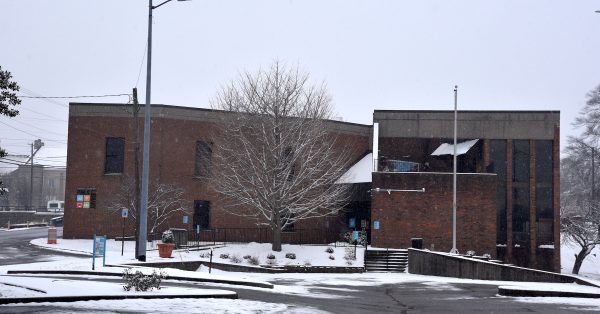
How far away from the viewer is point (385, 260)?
131ft

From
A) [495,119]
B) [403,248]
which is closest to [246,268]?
[403,248]

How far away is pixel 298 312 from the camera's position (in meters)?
14.7

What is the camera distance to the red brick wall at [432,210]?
42406 millimetres

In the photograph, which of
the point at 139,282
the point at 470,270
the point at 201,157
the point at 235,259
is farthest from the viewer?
the point at 201,157

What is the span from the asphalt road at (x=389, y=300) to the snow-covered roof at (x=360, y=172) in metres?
20.3

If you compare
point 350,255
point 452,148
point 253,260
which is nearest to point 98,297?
point 253,260

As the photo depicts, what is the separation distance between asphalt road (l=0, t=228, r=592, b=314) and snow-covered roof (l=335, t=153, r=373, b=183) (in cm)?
2029

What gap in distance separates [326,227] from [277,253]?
1116cm

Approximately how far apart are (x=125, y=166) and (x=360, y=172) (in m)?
16.0

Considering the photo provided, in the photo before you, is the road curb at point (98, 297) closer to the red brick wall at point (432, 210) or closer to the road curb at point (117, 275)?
the road curb at point (117, 275)

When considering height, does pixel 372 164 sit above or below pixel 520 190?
above

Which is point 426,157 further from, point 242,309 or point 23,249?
point 242,309

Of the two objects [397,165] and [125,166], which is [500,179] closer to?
[397,165]

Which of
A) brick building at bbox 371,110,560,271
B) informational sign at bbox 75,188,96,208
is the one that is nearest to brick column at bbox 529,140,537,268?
brick building at bbox 371,110,560,271
